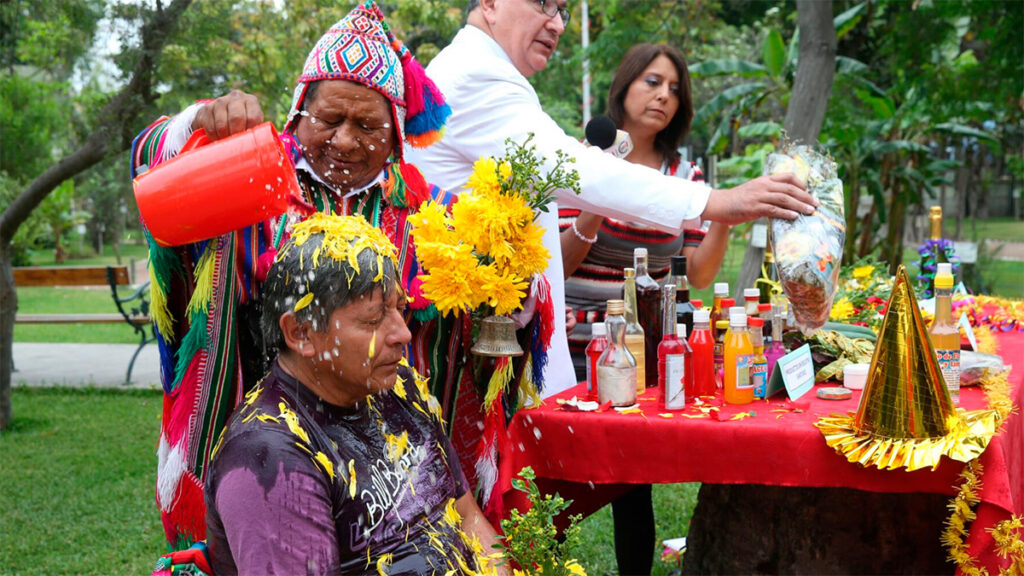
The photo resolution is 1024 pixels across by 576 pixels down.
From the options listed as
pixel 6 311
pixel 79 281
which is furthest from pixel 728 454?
pixel 79 281

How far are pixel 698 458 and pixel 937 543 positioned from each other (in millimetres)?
887

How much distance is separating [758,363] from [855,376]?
14.8 inches

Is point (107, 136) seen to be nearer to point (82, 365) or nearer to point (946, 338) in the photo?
point (82, 365)

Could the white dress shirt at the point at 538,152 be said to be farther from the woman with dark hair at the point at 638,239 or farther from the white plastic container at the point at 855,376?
the white plastic container at the point at 855,376

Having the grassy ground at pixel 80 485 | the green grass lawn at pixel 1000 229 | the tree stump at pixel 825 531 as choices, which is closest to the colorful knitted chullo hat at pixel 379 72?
the tree stump at pixel 825 531

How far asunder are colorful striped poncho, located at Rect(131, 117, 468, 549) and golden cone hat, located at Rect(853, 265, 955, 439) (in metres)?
1.06

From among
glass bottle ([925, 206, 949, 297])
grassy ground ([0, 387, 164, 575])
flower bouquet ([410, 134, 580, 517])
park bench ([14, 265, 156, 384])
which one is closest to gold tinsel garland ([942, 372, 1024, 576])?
flower bouquet ([410, 134, 580, 517])

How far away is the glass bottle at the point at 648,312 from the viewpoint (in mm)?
2746

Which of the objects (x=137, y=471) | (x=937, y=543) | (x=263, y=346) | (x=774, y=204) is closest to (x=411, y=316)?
(x=263, y=346)

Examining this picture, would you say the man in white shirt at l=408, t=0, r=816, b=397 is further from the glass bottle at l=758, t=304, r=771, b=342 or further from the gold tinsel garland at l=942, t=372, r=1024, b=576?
the gold tinsel garland at l=942, t=372, r=1024, b=576

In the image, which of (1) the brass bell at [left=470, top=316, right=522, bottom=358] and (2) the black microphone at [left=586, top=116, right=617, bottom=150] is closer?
(1) the brass bell at [left=470, top=316, right=522, bottom=358]

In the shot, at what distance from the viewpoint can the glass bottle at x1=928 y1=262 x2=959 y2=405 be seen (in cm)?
249

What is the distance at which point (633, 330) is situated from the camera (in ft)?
8.60

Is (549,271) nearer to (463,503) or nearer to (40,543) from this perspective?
(463,503)
